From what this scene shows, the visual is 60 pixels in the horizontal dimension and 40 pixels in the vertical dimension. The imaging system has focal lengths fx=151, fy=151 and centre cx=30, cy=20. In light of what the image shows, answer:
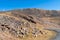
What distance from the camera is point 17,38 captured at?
1164 inches

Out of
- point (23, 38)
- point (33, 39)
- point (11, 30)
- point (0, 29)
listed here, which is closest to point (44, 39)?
point (33, 39)

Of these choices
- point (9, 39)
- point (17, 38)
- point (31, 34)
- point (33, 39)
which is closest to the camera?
point (9, 39)

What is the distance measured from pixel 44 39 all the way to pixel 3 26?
30.4 ft

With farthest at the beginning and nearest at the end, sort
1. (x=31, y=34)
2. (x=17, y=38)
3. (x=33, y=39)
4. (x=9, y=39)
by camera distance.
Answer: (x=31, y=34)
(x=33, y=39)
(x=17, y=38)
(x=9, y=39)

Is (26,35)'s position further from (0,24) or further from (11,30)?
(0,24)

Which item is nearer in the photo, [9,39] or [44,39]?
[9,39]

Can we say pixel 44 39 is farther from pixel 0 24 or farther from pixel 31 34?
pixel 0 24

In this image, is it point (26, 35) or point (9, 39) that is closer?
point (9, 39)

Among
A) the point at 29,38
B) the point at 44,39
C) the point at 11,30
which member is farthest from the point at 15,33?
the point at 44,39

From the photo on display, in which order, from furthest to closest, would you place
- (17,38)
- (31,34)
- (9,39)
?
(31,34) < (17,38) < (9,39)

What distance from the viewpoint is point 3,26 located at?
105ft

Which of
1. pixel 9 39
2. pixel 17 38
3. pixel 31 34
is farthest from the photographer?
pixel 31 34

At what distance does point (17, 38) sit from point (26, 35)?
3.89 m

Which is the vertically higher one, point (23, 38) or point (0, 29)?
point (0, 29)
